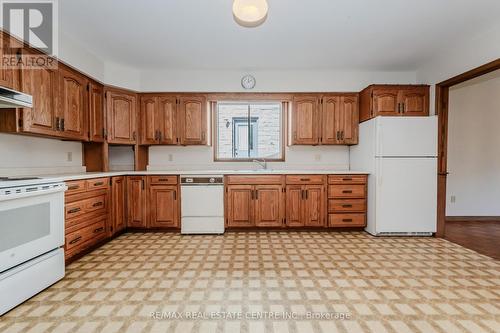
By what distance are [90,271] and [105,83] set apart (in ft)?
8.87

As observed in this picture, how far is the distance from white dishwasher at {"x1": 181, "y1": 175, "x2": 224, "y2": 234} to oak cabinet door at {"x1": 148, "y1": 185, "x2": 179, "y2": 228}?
0.13m

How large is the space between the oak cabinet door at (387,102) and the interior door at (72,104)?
407cm

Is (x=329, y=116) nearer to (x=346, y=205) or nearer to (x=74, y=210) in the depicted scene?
(x=346, y=205)

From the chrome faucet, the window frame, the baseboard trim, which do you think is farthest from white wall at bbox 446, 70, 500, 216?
the chrome faucet

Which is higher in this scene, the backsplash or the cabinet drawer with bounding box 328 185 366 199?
the backsplash

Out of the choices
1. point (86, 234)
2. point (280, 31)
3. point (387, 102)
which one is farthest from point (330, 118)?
point (86, 234)

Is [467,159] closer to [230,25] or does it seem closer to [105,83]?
[230,25]

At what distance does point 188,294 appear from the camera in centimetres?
201

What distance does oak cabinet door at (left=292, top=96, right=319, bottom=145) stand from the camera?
13.4ft

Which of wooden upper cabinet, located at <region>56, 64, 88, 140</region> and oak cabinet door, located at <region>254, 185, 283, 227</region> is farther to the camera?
oak cabinet door, located at <region>254, 185, 283, 227</region>

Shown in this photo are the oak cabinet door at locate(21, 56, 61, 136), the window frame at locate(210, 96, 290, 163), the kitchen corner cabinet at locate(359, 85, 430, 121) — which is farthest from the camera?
the window frame at locate(210, 96, 290, 163)

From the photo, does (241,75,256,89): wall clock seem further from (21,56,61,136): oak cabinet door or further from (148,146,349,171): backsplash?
(21,56,61,136): oak cabinet door

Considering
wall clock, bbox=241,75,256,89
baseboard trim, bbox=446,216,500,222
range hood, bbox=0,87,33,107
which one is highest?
wall clock, bbox=241,75,256,89

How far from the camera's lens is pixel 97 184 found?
10.1 ft
